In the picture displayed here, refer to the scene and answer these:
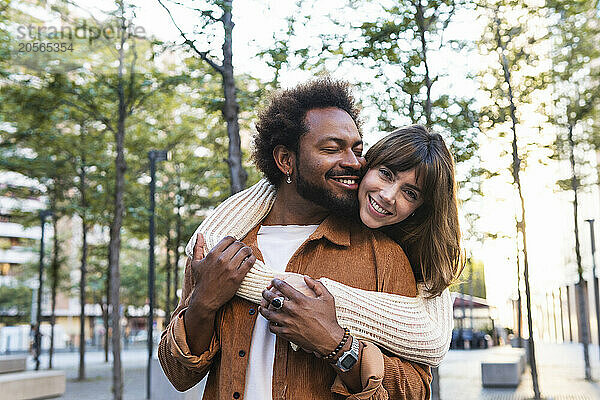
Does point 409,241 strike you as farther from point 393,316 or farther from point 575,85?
point 575,85

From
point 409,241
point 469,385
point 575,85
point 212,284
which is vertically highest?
point 575,85

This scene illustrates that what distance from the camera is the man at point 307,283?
6.80 ft

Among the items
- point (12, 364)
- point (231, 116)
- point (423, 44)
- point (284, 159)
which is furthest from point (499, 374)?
point (284, 159)

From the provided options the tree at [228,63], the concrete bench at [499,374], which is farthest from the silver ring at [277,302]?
the concrete bench at [499,374]

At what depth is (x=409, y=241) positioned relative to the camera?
96.0 inches

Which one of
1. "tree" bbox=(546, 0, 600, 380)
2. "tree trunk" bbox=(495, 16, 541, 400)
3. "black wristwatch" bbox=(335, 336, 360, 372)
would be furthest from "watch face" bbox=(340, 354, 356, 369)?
"tree" bbox=(546, 0, 600, 380)

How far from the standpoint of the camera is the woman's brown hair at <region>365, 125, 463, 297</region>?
2.33 metres

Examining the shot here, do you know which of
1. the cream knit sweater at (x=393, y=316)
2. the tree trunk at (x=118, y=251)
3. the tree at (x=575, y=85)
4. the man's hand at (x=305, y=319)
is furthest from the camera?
the tree at (x=575, y=85)

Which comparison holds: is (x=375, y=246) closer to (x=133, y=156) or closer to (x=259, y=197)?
(x=259, y=197)

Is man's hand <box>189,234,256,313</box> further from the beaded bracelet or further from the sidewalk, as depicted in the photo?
the sidewalk

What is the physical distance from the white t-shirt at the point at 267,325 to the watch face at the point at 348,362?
0.34m

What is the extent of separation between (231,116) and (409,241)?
5451 millimetres

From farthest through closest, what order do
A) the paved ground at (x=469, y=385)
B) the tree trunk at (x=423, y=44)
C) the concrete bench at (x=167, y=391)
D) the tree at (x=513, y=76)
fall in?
the paved ground at (x=469, y=385)
the tree at (x=513, y=76)
the tree trunk at (x=423, y=44)
the concrete bench at (x=167, y=391)

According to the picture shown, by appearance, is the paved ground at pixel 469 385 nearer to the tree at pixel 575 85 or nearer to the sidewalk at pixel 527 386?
the sidewalk at pixel 527 386
